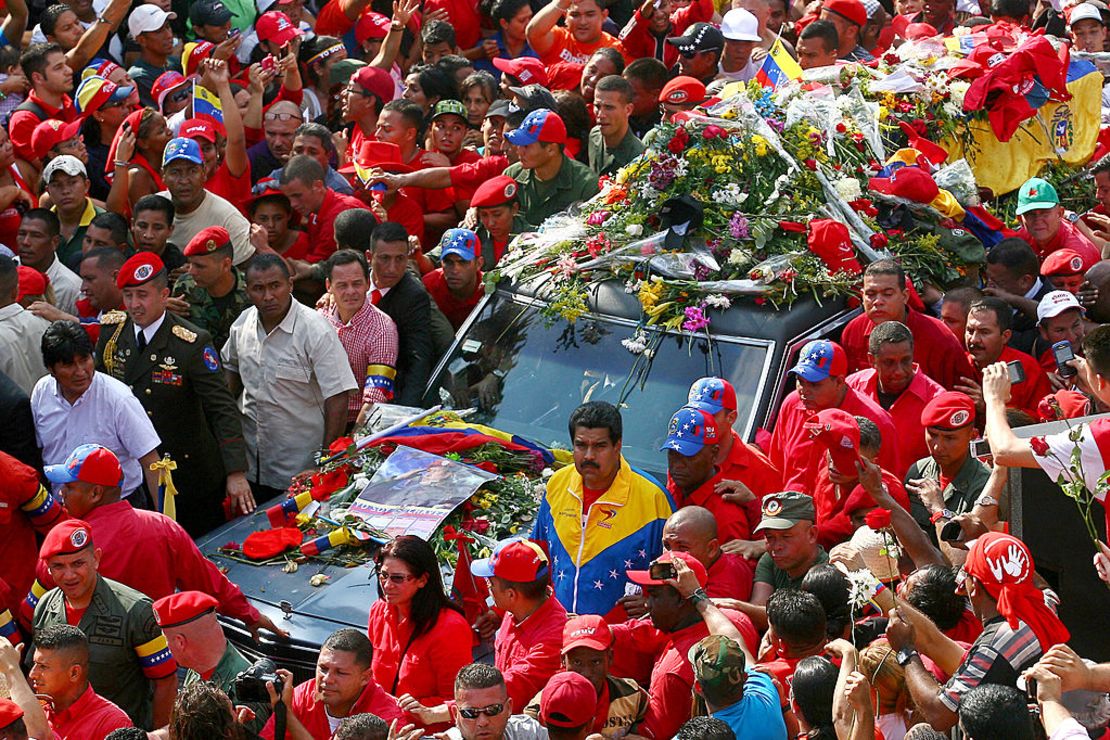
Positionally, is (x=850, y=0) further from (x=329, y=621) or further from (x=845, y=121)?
(x=329, y=621)

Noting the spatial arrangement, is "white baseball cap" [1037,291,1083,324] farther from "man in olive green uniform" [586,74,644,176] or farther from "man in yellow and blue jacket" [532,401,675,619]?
"man in olive green uniform" [586,74,644,176]

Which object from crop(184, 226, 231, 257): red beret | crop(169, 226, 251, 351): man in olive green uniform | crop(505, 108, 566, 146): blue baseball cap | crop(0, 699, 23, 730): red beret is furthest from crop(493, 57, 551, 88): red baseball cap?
crop(0, 699, 23, 730): red beret

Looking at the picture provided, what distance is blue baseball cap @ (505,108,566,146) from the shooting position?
11.5 metres

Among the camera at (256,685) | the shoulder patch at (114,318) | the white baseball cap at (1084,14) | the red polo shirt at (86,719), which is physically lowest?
the white baseball cap at (1084,14)

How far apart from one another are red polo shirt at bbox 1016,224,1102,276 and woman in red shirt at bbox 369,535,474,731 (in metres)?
4.88

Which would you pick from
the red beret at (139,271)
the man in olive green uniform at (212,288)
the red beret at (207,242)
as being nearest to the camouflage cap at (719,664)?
the red beret at (139,271)

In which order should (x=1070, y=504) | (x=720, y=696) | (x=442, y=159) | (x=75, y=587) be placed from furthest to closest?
(x=442, y=159)
(x=75, y=587)
(x=1070, y=504)
(x=720, y=696)

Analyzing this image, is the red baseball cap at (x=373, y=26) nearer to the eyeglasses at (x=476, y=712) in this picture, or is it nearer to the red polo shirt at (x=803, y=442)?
the red polo shirt at (x=803, y=442)

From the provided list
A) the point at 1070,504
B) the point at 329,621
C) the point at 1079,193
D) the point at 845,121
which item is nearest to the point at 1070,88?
the point at 1079,193

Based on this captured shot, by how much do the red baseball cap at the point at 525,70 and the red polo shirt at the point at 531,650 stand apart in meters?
7.33

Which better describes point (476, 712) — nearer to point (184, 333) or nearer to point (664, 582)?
point (664, 582)

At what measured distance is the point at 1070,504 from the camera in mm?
7242

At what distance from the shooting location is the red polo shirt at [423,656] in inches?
305

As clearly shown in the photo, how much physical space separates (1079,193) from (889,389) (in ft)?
11.6
